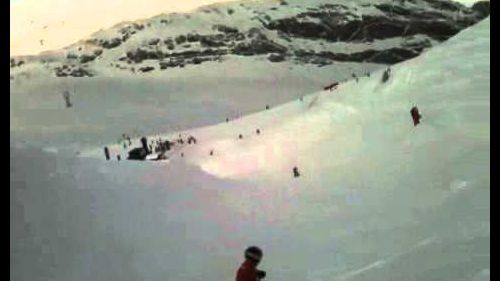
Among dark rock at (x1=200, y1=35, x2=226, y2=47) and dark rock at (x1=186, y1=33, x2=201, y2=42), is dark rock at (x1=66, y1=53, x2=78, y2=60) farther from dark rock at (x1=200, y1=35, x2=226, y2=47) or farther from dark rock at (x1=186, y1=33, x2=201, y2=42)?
dark rock at (x1=200, y1=35, x2=226, y2=47)

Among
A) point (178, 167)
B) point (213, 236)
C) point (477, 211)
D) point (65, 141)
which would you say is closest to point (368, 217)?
point (213, 236)

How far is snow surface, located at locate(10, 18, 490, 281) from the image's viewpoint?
30.6 ft

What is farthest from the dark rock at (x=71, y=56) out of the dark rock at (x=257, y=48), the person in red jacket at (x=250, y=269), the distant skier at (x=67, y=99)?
the person in red jacket at (x=250, y=269)

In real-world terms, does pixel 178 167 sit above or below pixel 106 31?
below

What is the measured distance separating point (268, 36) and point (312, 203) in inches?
4876

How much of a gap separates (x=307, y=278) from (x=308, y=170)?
43.4 ft

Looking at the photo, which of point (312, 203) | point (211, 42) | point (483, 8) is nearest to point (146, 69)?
point (211, 42)

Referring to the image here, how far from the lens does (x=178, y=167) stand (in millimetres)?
20625

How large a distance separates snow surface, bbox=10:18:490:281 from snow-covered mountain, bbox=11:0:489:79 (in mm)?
85231

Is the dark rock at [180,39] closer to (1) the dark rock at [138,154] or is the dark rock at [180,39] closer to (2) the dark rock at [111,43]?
(2) the dark rock at [111,43]

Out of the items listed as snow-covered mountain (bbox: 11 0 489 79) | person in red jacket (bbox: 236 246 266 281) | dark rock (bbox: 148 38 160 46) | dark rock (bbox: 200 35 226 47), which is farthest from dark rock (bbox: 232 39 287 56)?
person in red jacket (bbox: 236 246 266 281)

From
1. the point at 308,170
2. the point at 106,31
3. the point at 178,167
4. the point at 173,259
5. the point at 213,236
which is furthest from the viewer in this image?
the point at 106,31

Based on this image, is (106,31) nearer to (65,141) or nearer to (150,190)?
(65,141)

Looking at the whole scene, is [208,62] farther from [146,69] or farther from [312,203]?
[312,203]
